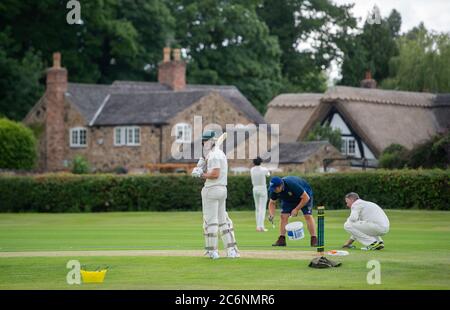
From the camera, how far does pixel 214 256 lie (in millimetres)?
22219

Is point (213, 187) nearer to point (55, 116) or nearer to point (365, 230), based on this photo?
point (365, 230)

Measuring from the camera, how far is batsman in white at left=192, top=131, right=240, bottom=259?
71.1 feet

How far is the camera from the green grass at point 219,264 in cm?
1894

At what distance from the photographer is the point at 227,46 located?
94.4 metres

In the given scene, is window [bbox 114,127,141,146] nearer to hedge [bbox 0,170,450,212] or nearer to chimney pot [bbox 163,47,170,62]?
chimney pot [bbox 163,47,170,62]

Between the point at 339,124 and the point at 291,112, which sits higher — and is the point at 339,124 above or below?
below

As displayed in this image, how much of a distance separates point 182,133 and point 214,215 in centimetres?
5064

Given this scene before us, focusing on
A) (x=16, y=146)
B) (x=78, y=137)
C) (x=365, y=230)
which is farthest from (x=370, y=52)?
(x=365, y=230)

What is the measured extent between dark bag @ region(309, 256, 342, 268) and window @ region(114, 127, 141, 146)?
5328 cm

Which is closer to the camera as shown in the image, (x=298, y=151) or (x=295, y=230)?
(x=295, y=230)

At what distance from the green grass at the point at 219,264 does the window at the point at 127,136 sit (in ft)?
127

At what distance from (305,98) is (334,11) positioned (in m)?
25.5

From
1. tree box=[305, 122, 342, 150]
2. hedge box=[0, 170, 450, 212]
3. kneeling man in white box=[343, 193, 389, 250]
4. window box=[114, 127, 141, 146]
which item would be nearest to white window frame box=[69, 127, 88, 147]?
window box=[114, 127, 141, 146]

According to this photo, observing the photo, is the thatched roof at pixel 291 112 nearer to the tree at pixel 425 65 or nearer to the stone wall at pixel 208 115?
the stone wall at pixel 208 115
